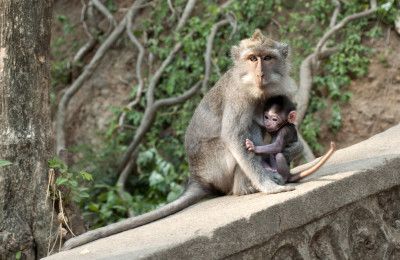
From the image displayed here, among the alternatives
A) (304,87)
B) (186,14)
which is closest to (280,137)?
(304,87)

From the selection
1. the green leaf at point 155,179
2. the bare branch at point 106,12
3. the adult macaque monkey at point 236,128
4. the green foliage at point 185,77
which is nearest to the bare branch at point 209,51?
the green foliage at point 185,77

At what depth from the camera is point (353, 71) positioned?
26.1 ft

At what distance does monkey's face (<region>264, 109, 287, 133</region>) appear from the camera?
4320 mm

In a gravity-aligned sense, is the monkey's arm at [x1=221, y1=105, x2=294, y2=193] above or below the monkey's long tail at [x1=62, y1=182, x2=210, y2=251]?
above

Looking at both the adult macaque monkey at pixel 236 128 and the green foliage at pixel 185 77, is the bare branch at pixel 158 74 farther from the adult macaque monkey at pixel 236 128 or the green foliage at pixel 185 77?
the adult macaque monkey at pixel 236 128

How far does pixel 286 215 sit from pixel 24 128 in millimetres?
1788

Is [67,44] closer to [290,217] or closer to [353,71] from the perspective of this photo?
[353,71]

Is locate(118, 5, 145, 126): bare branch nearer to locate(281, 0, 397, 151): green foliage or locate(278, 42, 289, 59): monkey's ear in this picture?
locate(281, 0, 397, 151): green foliage

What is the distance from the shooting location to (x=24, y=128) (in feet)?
14.5

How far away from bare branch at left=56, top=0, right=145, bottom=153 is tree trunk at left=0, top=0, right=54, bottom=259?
13.3ft

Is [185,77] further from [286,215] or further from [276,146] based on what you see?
[286,215]

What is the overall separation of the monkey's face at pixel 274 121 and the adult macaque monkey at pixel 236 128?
0.32 feet

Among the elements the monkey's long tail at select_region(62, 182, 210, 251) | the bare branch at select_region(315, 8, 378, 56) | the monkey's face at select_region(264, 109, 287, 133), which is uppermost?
the bare branch at select_region(315, 8, 378, 56)

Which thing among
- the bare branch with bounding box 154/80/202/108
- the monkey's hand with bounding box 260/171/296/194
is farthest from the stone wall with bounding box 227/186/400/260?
the bare branch with bounding box 154/80/202/108
